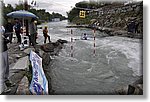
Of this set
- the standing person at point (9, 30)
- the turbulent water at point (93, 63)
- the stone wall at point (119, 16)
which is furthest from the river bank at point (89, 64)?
the standing person at point (9, 30)

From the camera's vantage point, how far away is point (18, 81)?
2.60 metres

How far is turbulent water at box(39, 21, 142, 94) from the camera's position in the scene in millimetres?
2586

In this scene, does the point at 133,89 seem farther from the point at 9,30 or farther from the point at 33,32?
the point at 9,30

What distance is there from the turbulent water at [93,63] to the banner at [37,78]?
103mm

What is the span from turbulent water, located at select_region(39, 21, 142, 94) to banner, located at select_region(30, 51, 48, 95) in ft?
0.34

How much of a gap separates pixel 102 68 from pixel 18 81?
0.87 metres

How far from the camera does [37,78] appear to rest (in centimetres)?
261

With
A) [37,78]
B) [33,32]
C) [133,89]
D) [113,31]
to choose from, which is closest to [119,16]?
[113,31]

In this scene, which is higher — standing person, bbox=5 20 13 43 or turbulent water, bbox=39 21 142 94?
standing person, bbox=5 20 13 43

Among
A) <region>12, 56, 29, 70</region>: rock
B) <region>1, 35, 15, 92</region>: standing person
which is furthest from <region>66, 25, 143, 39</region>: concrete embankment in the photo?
<region>1, 35, 15, 92</region>: standing person

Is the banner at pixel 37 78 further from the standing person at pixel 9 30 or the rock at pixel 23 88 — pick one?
the standing person at pixel 9 30

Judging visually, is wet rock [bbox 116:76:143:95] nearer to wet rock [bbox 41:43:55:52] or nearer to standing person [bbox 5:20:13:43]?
wet rock [bbox 41:43:55:52]

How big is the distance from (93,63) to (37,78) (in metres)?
0.59

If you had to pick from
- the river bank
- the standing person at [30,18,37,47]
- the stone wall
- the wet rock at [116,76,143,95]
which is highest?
the stone wall
